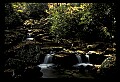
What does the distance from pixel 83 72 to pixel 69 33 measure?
19.6ft

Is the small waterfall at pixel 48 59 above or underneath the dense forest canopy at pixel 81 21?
underneath

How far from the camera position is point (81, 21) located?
63.3 ft

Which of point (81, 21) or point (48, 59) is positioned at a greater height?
point (81, 21)

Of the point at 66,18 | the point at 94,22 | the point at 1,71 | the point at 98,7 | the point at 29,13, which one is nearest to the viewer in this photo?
the point at 1,71

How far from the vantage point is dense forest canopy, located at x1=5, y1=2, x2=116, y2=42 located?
54.0ft

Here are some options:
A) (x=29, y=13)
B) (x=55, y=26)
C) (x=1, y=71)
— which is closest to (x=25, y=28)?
(x=29, y=13)

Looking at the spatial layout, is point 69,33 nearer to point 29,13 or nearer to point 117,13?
point 29,13

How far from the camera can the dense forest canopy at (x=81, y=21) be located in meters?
16.5

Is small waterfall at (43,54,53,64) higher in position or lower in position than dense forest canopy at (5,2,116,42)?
lower

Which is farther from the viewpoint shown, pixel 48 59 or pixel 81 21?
pixel 48 59

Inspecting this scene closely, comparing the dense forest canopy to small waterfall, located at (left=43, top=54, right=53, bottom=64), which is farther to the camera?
small waterfall, located at (left=43, top=54, right=53, bottom=64)

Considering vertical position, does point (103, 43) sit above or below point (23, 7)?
below

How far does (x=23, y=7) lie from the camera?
30.7 m

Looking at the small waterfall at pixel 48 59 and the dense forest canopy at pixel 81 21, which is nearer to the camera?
the dense forest canopy at pixel 81 21
